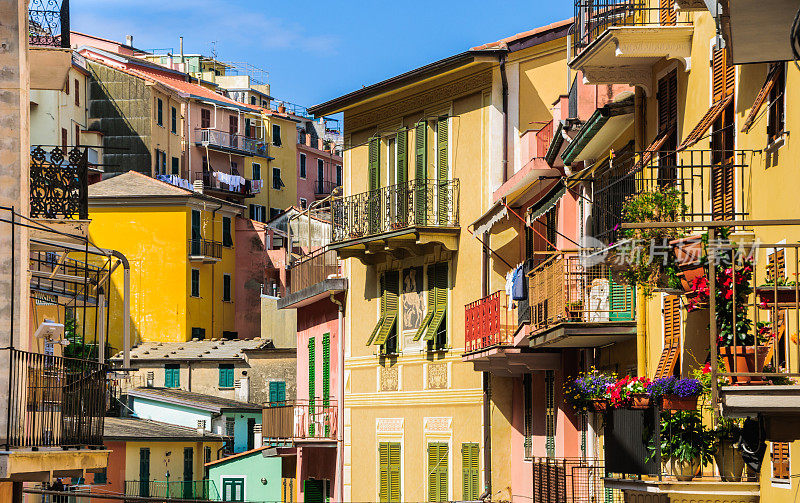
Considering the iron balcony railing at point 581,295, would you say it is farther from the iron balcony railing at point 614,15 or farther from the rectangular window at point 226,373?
the rectangular window at point 226,373

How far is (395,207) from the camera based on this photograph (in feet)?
106

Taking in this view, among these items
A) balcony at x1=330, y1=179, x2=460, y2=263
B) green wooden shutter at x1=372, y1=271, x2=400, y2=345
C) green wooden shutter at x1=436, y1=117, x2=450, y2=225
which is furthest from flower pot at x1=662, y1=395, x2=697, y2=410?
green wooden shutter at x1=372, y1=271, x2=400, y2=345

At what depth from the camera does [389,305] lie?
111 feet

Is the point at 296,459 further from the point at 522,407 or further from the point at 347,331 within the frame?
the point at 522,407

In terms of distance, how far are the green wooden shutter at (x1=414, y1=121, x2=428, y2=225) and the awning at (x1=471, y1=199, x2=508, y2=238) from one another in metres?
3.81

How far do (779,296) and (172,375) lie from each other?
56793mm

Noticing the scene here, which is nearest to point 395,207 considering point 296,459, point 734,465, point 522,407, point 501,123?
point 501,123

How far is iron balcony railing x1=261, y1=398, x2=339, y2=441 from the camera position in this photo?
120ft

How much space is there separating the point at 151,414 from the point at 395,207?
33.5m

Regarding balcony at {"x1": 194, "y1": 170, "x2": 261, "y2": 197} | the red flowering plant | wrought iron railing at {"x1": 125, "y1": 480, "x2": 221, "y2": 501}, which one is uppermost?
balcony at {"x1": 194, "y1": 170, "x2": 261, "y2": 197}

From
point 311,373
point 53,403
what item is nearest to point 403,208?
point 311,373

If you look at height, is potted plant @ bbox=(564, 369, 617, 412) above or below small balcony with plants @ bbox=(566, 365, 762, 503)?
above

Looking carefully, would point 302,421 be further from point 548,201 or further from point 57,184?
point 57,184

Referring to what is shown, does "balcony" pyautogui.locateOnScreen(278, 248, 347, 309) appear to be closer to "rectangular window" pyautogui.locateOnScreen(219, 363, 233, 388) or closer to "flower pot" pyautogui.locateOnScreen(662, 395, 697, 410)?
"flower pot" pyautogui.locateOnScreen(662, 395, 697, 410)
